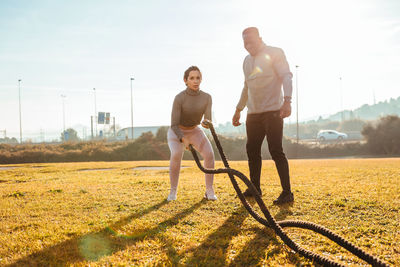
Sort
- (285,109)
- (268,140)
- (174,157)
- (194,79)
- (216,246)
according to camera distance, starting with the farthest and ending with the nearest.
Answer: (174,157), (194,79), (268,140), (285,109), (216,246)

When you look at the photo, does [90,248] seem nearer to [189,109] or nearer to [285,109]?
[189,109]

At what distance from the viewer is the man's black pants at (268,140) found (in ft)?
14.3

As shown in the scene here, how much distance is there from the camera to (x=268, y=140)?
177 inches

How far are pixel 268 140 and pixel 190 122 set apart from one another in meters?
1.22

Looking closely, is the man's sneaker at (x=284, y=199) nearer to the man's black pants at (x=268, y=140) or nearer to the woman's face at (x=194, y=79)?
the man's black pants at (x=268, y=140)

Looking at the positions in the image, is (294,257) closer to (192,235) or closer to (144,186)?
(192,235)

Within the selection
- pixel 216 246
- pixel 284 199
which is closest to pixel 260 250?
pixel 216 246

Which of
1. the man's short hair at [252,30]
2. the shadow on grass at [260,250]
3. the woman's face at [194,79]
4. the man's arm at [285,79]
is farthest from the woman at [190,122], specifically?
the shadow on grass at [260,250]

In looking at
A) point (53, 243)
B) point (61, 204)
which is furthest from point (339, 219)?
point (61, 204)

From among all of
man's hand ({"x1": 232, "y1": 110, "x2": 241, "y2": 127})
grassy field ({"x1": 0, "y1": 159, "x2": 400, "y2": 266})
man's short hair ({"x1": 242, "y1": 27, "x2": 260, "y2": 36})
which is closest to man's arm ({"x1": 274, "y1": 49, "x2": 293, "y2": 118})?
man's short hair ({"x1": 242, "y1": 27, "x2": 260, "y2": 36})

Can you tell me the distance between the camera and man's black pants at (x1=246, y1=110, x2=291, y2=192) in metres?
4.36

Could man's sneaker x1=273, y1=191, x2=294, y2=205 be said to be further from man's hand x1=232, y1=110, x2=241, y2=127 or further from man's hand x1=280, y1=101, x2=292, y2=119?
man's hand x1=232, y1=110, x2=241, y2=127

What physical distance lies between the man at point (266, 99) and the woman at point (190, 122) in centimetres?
66

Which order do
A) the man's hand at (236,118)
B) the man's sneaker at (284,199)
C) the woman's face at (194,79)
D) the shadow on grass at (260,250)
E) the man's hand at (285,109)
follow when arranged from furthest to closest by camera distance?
the man's hand at (236,118), the woman's face at (194,79), the man's sneaker at (284,199), the man's hand at (285,109), the shadow on grass at (260,250)
